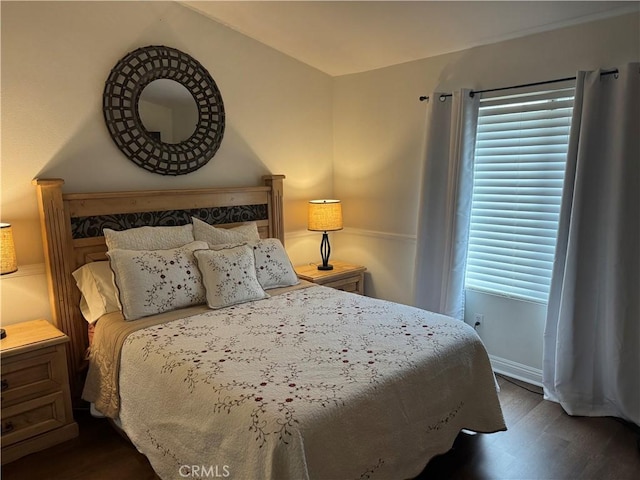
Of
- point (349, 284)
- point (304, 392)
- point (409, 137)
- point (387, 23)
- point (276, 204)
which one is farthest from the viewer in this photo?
point (349, 284)

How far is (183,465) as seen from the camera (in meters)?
1.90

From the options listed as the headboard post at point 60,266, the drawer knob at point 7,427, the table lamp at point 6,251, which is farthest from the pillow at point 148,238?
the drawer knob at point 7,427

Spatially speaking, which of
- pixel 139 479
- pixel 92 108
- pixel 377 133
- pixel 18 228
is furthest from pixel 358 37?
pixel 139 479

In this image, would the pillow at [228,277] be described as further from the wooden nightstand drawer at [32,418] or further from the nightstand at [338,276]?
the wooden nightstand drawer at [32,418]

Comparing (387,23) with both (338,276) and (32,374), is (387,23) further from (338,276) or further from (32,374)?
(32,374)

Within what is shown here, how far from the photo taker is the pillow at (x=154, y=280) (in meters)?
2.57

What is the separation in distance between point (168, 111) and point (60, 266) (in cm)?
126

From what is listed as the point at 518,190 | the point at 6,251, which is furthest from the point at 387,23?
the point at 6,251

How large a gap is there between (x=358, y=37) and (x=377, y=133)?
852 millimetres

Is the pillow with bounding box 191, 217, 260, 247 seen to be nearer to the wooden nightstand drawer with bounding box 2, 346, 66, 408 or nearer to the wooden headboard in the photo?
the wooden headboard

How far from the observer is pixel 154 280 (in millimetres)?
2633

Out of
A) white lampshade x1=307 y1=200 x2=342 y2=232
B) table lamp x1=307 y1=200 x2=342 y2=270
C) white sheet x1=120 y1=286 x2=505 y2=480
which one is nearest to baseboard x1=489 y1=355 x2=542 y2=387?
white sheet x1=120 y1=286 x2=505 y2=480

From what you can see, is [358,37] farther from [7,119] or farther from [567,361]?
[567,361]

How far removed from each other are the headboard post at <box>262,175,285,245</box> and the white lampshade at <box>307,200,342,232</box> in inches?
10.2
